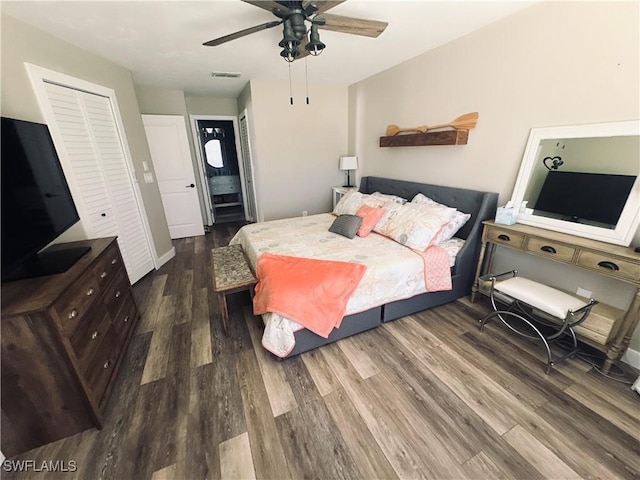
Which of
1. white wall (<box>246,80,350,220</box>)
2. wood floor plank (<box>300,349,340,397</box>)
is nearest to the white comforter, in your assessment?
wood floor plank (<box>300,349,340,397</box>)

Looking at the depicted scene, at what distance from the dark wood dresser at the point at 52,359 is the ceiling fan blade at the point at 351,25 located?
228 centimetres

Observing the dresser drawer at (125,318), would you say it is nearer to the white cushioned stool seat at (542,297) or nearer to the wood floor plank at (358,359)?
the wood floor plank at (358,359)

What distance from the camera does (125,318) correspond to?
2.09 m

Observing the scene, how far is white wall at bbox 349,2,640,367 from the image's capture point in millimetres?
1682

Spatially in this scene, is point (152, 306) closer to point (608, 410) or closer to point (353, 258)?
point (353, 258)

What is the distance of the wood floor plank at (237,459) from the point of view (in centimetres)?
125

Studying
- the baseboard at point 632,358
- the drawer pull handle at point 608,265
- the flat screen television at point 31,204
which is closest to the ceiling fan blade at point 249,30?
the flat screen television at point 31,204

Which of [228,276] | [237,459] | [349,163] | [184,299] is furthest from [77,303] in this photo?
[349,163]

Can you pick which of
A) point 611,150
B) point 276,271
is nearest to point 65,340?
point 276,271

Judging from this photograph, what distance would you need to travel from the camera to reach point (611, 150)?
5.73 ft

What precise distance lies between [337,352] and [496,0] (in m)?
2.97

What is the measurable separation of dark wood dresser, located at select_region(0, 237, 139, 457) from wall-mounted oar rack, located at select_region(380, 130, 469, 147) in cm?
329

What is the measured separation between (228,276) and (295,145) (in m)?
2.78

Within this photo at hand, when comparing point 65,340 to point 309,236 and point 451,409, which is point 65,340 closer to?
point 309,236
